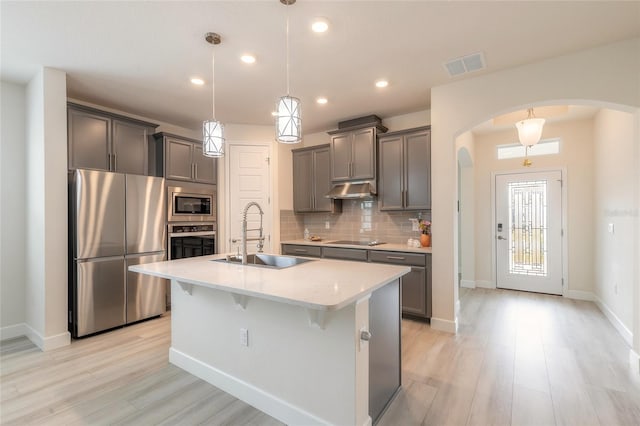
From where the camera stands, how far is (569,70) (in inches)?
108

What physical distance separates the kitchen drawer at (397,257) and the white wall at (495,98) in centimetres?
19

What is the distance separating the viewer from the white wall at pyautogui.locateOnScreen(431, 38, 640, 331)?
2.54 metres

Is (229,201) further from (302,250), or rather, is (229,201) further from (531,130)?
(531,130)

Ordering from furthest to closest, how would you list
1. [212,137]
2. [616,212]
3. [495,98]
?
[616,212], [495,98], [212,137]

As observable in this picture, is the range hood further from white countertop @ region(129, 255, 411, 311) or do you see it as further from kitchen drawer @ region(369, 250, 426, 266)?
white countertop @ region(129, 255, 411, 311)

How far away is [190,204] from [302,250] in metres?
1.71

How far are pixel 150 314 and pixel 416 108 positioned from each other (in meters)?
4.30

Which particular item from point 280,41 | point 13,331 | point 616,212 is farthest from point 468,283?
point 13,331

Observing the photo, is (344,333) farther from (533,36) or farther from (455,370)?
(533,36)

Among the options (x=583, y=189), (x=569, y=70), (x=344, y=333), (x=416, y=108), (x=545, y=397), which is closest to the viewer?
(x=344, y=333)

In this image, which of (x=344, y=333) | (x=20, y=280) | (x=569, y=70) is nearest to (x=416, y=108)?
(x=569, y=70)

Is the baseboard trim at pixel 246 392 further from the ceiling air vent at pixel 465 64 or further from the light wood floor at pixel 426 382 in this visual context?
the ceiling air vent at pixel 465 64

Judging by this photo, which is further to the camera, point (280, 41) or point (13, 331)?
point (13, 331)

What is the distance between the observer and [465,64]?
293 centimetres
